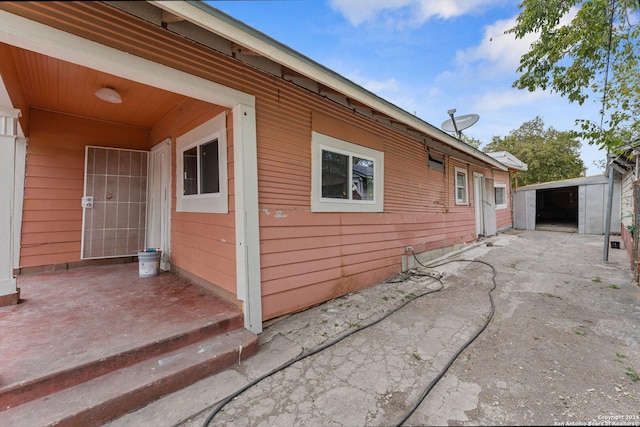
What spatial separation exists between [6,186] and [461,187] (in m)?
8.76

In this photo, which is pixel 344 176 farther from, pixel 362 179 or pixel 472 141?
pixel 472 141

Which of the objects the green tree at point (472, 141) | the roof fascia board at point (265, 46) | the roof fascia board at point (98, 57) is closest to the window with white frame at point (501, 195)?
the roof fascia board at point (265, 46)

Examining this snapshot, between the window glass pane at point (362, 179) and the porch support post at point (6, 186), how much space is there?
12.4 ft

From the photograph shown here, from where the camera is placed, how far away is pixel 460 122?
24.4ft

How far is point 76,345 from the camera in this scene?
201cm

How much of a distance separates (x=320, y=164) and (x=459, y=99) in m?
7.48

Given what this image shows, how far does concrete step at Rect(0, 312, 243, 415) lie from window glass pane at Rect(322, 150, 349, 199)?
6.73ft

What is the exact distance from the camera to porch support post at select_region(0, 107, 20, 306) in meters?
2.47

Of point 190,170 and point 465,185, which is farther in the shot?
point 465,185

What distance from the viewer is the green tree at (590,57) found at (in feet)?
11.2

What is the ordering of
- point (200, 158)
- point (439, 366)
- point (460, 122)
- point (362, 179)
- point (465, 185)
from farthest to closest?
point (465, 185), point (460, 122), point (362, 179), point (200, 158), point (439, 366)

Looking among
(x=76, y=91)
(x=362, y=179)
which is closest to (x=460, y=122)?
(x=362, y=179)

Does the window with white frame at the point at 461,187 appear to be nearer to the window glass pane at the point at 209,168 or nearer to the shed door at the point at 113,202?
the window glass pane at the point at 209,168

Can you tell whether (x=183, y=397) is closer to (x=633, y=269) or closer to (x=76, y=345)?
(x=76, y=345)
